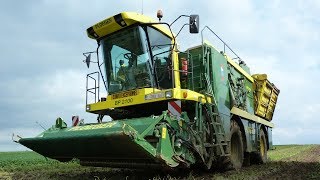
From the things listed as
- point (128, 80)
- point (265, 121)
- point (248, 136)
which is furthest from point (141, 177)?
point (265, 121)

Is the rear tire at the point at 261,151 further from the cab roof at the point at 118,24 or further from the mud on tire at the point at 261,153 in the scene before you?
the cab roof at the point at 118,24

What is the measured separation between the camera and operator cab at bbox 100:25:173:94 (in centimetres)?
761

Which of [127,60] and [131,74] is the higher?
[127,60]

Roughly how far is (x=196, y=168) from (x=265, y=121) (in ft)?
16.4

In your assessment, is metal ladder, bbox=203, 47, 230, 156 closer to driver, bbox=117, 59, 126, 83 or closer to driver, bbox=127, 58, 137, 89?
driver, bbox=127, 58, 137, 89

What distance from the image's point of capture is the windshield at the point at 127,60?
7617 millimetres

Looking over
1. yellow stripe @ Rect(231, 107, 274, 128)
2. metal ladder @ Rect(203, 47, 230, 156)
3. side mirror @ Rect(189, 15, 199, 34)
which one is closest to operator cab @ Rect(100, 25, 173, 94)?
metal ladder @ Rect(203, 47, 230, 156)

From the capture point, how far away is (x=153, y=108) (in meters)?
7.77

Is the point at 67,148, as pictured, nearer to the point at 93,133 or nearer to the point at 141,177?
the point at 93,133

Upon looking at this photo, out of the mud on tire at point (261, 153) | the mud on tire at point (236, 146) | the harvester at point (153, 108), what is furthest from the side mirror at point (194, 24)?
the mud on tire at point (261, 153)

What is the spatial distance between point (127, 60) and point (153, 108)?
1101mm

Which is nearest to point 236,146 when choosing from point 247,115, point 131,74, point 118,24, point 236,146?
point 236,146

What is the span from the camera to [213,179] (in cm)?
696

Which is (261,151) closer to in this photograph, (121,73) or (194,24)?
(121,73)
